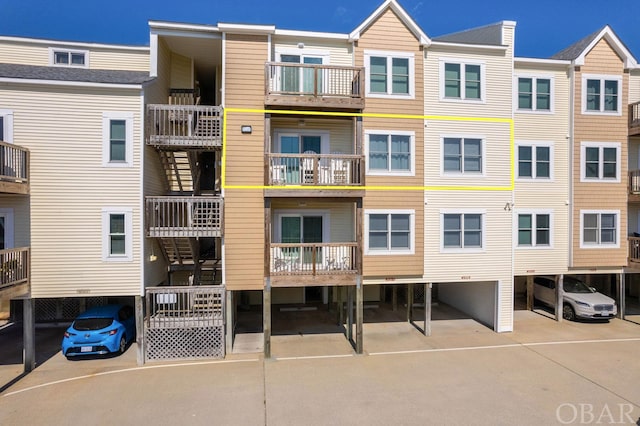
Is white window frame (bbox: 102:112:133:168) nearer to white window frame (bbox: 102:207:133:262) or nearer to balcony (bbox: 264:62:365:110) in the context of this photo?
white window frame (bbox: 102:207:133:262)

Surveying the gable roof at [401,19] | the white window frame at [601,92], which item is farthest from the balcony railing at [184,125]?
the white window frame at [601,92]

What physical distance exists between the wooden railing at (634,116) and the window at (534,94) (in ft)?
12.0

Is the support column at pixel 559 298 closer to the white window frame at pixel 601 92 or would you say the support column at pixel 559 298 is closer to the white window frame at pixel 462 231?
the white window frame at pixel 462 231

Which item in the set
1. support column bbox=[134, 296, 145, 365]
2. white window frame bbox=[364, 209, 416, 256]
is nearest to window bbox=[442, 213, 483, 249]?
white window frame bbox=[364, 209, 416, 256]

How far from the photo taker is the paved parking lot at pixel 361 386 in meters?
8.12

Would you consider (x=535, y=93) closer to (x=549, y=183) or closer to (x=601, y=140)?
(x=601, y=140)

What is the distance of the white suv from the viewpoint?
47.4ft

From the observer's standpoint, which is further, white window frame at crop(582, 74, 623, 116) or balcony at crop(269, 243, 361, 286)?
white window frame at crop(582, 74, 623, 116)

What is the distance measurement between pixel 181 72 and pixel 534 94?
14.8 m

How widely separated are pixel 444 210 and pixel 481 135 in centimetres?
336

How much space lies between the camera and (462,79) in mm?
13219

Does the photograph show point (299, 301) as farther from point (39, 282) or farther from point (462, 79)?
point (462, 79)

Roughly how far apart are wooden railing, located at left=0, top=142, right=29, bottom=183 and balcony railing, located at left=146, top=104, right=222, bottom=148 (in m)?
3.57

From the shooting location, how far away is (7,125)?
34.4 feet
